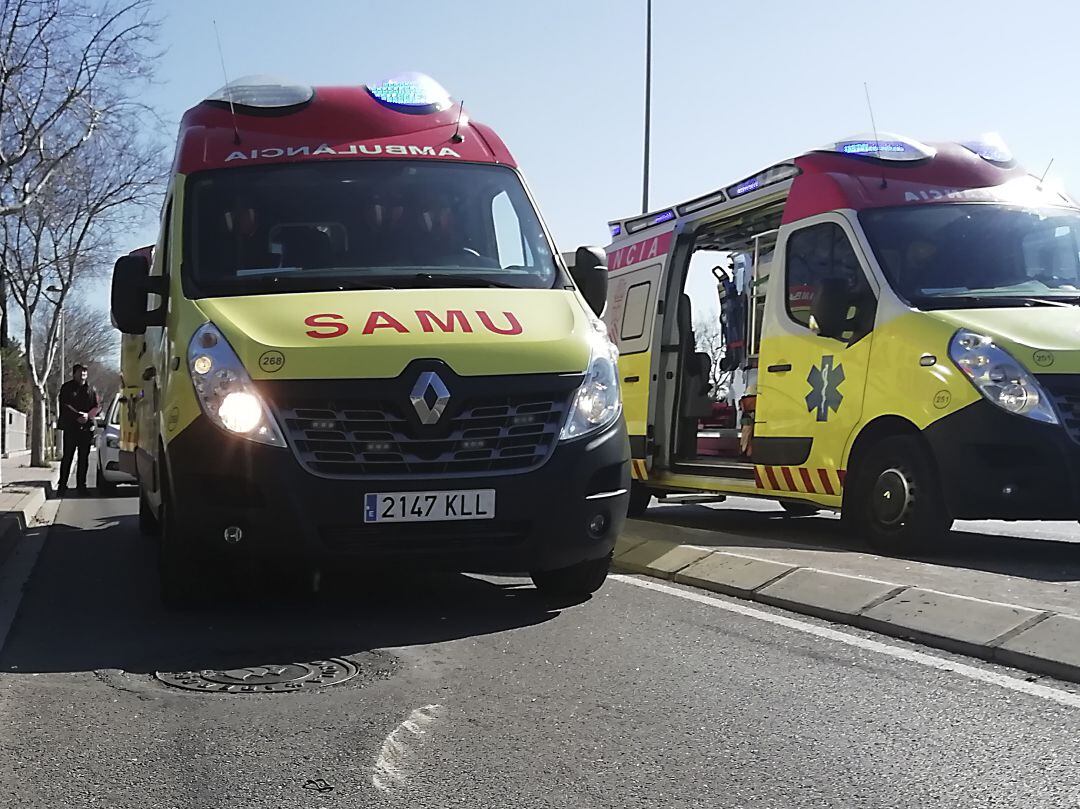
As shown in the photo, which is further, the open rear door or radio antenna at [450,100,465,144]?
the open rear door

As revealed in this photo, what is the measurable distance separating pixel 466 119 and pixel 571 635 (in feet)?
11.0

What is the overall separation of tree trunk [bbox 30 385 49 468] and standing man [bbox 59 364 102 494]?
32.8 ft

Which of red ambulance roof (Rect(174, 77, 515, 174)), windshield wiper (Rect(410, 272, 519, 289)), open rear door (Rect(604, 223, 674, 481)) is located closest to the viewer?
windshield wiper (Rect(410, 272, 519, 289))

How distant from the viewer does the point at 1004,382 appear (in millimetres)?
7668

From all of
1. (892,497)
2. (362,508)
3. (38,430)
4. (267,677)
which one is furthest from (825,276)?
(38,430)

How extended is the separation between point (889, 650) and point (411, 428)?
7.08ft

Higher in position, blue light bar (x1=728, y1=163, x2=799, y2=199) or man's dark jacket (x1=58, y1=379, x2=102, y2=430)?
blue light bar (x1=728, y1=163, x2=799, y2=199)

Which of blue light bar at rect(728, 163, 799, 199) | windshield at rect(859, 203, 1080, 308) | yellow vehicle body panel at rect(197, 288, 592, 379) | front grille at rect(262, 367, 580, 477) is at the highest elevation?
blue light bar at rect(728, 163, 799, 199)

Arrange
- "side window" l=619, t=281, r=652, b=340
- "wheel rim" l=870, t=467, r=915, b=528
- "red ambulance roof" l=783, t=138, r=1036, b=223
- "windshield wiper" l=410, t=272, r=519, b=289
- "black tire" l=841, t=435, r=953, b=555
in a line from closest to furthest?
"windshield wiper" l=410, t=272, r=519, b=289 → "black tire" l=841, t=435, r=953, b=555 → "wheel rim" l=870, t=467, r=915, b=528 → "red ambulance roof" l=783, t=138, r=1036, b=223 → "side window" l=619, t=281, r=652, b=340

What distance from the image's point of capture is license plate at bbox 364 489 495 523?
5555 mm

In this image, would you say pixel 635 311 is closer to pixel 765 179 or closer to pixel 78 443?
pixel 765 179

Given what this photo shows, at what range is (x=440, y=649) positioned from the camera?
537cm

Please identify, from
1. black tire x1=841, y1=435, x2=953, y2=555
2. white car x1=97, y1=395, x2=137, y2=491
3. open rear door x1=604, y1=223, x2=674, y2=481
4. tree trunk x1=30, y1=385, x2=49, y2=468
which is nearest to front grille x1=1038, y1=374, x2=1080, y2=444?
Result: black tire x1=841, y1=435, x2=953, y2=555

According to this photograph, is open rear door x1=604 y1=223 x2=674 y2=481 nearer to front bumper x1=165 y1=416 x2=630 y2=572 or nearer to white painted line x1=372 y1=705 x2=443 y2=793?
front bumper x1=165 y1=416 x2=630 y2=572
